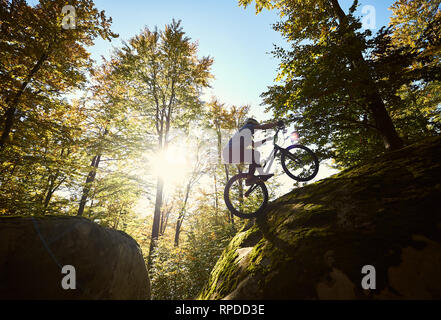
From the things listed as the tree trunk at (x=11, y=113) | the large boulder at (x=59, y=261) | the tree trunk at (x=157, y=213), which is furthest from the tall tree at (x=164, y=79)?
the large boulder at (x=59, y=261)

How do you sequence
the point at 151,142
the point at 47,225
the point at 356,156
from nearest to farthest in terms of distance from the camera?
the point at 47,225, the point at 356,156, the point at 151,142

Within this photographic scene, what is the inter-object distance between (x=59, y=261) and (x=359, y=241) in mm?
4054

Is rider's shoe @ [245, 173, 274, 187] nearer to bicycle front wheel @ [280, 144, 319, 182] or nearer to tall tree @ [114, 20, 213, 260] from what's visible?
bicycle front wheel @ [280, 144, 319, 182]

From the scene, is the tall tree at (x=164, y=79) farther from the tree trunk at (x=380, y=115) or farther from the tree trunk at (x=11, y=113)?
the tree trunk at (x=380, y=115)

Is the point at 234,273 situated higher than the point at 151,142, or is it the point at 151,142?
the point at 151,142

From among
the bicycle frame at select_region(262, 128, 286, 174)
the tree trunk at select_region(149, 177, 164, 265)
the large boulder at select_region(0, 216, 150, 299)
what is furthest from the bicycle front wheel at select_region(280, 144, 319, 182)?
the tree trunk at select_region(149, 177, 164, 265)

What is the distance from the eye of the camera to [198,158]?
55.9 feet

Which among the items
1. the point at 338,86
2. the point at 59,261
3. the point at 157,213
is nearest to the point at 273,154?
the point at 338,86

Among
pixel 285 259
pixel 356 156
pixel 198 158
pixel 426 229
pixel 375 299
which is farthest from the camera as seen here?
pixel 198 158

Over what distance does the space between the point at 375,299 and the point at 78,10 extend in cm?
1181

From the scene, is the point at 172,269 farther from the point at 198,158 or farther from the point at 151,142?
the point at 198,158

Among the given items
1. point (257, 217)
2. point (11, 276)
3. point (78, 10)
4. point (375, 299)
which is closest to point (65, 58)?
point (78, 10)

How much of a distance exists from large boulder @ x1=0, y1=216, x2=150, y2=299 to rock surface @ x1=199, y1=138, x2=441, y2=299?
1911 mm
